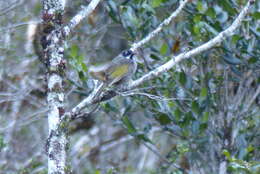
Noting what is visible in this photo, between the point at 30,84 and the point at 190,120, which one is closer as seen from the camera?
the point at 190,120

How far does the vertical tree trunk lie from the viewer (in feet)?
13.5

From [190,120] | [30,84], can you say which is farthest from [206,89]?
[30,84]

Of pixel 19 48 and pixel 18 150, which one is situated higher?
pixel 19 48

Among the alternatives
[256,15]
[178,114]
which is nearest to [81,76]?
[178,114]

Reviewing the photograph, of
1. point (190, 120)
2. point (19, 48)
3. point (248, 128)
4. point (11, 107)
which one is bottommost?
point (248, 128)

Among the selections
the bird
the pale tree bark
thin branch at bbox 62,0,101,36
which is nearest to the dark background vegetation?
the bird

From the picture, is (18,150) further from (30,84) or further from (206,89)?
(206,89)

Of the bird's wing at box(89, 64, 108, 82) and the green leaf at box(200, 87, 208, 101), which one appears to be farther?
the bird's wing at box(89, 64, 108, 82)

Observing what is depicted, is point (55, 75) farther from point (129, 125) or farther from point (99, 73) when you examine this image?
point (99, 73)

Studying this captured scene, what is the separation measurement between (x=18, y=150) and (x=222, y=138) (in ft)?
11.3

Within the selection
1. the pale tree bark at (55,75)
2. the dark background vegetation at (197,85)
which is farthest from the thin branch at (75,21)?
the dark background vegetation at (197,85)

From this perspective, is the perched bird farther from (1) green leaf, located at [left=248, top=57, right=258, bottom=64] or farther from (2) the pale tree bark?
(2) the pale tree bark

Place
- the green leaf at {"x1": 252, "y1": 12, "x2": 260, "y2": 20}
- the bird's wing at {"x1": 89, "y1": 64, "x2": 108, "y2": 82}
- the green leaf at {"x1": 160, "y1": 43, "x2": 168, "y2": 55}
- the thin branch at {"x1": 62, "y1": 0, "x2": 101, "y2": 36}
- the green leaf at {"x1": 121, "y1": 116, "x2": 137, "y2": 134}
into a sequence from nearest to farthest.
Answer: the thin branch at {"x1": 62, "y1": 0, "x2": 101, "y2": 36} → the green leaf at {"x1": 252, "y1": 12, "x2": 260, "y2": 20} → the bird's wing at {"x1": 89, "y1": 64, "x2": 108, "y2": 82} → the green leaf at {"x1": 160, "y1": 43, "x2": 168, "y2": 55} → the green leaf at {"x1": 121, "y1": 116, "x2": 137, "y2": 134}

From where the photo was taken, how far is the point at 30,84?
782 centimetres
